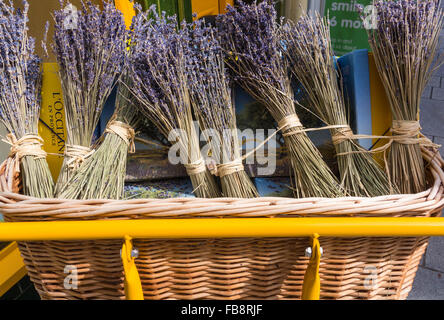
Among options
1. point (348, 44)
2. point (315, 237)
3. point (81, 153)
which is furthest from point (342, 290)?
point (348, 44)

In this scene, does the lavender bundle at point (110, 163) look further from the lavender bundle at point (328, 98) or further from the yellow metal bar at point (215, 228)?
the lavender bundle at point (328, 98)

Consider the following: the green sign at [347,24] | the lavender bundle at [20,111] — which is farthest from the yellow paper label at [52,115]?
the green sign at [347,24]

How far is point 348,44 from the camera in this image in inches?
92.1

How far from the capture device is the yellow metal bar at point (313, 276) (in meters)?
0.83

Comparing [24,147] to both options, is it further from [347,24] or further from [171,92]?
→ [347,24]

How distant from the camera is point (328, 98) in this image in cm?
116

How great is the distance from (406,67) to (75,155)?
3.68ft

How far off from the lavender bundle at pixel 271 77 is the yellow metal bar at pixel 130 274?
57 centimetres

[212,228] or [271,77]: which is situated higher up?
[271,77]

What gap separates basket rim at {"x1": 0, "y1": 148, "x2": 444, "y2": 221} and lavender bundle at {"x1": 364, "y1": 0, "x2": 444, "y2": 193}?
22 cm

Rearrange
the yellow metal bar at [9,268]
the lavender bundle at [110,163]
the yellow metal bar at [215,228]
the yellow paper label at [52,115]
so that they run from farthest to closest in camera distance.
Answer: the yellow metal bar at [9,268] → the yellow paper label at [52,115] → the lavender bundle at [110,163] → the yellow metal bar at [215,228]

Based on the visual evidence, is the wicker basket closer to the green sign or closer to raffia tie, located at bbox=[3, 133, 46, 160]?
raffia tie, located at bbox=[3, 133, 46, 160]

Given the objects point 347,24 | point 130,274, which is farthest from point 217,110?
point 347,24

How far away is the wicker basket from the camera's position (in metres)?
0.88
